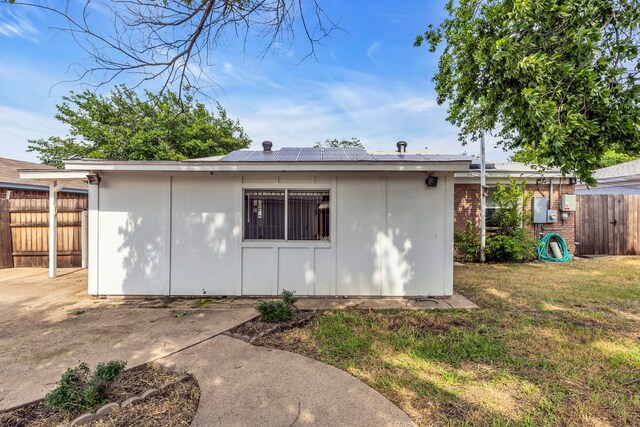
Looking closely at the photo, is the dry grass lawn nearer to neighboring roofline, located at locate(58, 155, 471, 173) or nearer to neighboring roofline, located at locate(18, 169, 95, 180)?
neighboring roofline, located at locate(58, 155, 471, 173)

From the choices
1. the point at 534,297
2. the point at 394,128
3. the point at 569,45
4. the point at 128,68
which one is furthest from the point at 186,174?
the point at 394,128

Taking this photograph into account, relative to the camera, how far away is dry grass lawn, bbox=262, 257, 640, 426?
2.36m

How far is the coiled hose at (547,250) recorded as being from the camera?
8.66 m

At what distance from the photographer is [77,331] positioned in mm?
3832

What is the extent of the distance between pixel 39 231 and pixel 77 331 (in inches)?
234

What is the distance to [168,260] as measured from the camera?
5281 millimetres

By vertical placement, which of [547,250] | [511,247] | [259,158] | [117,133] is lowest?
[547,250]

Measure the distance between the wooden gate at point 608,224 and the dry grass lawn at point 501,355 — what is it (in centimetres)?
523

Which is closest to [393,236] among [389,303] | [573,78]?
[389,303]

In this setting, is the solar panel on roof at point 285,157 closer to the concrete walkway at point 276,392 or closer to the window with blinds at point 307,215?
the window with blinds at point 307,215

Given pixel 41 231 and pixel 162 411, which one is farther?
pixel 41 231

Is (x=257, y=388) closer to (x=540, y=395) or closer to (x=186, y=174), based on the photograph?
(x=540, y=395)

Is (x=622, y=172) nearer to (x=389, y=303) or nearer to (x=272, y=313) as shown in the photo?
(x=389, y=303)

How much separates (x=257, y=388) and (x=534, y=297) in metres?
5.13
